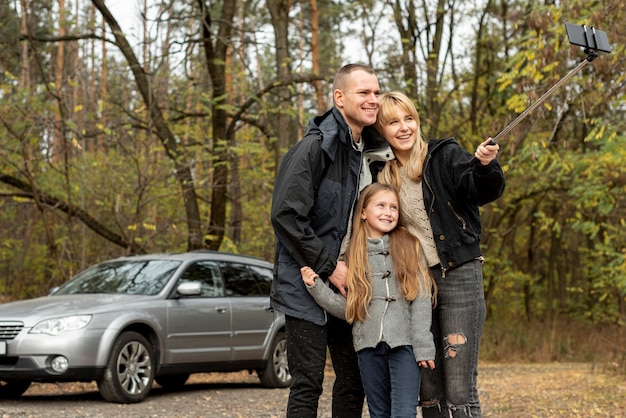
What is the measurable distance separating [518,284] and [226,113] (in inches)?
503

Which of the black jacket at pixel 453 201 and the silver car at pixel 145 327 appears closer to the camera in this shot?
the black jacket at pixel 453 201

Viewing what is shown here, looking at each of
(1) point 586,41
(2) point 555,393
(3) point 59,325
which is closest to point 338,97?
(1) point 586,41

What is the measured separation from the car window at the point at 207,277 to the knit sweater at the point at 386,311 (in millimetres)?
6606

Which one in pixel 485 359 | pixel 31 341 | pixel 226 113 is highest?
pixel 226 113

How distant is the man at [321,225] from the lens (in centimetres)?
465

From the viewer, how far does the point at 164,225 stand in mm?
15844

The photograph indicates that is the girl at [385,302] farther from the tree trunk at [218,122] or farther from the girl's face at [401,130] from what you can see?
the tree trunk at [218,122]

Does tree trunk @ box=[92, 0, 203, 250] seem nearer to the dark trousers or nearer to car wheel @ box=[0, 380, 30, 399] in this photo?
car wheel @ box=[0, 380, 30, 399]

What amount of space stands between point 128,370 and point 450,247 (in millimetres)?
6065

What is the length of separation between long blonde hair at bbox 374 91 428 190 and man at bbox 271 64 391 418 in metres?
0.05

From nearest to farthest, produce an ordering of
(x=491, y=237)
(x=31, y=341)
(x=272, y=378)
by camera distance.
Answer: (x=31, y=341) < (x=272, y=378) < (x=491, y=237)

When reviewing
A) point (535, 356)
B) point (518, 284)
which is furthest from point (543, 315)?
point (535, 356)

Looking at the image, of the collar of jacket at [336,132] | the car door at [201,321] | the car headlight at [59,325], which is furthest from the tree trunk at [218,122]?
the collar of jacket at [336,132]

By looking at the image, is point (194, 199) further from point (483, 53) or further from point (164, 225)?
point (483, 53)
